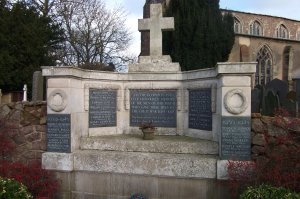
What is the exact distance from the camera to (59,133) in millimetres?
6418

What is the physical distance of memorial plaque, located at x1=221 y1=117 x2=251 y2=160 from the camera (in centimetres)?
565

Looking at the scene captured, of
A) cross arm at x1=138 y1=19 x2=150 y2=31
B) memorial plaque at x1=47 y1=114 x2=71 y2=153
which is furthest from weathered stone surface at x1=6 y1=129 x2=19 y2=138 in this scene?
cross arm at x1=138 y1=19 x2=150 y2=31

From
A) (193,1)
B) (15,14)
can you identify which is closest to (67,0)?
(15,14)

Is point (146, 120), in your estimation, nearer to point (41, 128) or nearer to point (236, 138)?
point (41, 128)

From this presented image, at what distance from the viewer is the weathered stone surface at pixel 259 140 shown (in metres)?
5.63

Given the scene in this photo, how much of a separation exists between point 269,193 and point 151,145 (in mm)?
2607

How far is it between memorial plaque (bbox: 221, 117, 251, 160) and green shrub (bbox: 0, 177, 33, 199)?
340 cm

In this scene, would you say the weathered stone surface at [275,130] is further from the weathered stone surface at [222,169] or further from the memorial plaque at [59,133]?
the memorial plaque at [59,133]

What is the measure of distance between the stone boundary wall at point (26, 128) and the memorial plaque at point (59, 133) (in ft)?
0.65

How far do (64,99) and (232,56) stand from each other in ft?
80.6

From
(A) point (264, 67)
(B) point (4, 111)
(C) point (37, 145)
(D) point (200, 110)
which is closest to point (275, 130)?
(D) point (200, 110)

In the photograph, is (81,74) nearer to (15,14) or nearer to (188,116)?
(188,116)

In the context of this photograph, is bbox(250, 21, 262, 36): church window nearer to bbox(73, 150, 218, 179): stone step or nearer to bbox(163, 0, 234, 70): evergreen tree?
bbox(163, 0, 234, 70): evergreen tree

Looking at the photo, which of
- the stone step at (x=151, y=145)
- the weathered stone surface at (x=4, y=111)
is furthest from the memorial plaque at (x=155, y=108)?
the weathered stone surface at (x=4, y=111)
